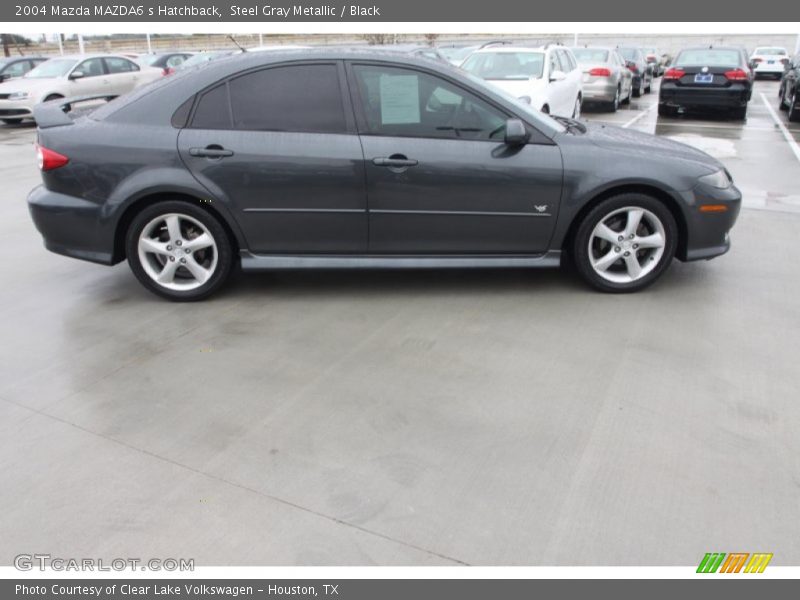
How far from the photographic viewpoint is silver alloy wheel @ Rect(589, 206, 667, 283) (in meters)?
4.62

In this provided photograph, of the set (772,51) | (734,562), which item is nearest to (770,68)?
(772,51)

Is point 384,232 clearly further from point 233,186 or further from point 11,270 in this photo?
point 11,270

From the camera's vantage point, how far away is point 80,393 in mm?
3553

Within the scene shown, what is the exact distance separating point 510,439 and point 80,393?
2.21 meters

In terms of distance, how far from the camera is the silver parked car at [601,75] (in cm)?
1535

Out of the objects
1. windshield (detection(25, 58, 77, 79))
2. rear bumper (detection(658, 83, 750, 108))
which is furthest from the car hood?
windshield (detection(25, 58, 77, 79))

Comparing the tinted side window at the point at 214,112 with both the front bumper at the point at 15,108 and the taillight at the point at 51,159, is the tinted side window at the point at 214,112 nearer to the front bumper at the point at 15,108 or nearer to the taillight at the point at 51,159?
the taillight at the point at 51,159

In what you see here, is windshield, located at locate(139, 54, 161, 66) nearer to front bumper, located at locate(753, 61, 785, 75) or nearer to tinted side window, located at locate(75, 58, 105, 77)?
tinted side window, located at locate(75, 58, 105, 77)

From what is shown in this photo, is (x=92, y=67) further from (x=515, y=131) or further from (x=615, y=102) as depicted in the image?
(x=515, y=131)

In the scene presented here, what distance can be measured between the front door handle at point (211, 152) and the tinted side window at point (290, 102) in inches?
7.4

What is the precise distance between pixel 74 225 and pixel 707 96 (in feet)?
43.8

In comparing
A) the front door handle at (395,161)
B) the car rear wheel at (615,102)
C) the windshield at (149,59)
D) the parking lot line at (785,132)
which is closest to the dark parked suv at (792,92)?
the parking lot line at (785,132)

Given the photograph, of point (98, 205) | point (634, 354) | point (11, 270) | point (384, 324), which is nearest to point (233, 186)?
point (98, 205)

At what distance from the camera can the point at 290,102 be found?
4504 mm
